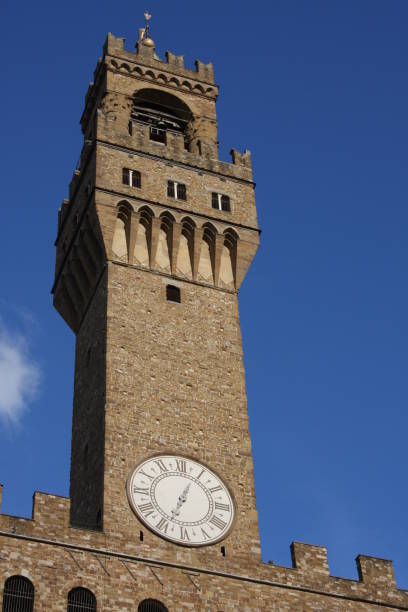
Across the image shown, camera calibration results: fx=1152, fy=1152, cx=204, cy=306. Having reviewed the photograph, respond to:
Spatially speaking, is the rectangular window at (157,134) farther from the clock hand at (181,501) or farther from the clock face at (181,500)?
the clock hand at (181,501)

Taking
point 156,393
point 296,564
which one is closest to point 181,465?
point 156,393

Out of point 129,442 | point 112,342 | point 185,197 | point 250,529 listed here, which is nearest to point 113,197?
point 185,197

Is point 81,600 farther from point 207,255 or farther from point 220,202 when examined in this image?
point 220,202

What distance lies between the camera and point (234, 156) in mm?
43062

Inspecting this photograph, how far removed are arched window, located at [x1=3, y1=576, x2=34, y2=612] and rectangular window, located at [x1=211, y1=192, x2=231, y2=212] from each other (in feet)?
54.5

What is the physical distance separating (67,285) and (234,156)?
805 centimetres

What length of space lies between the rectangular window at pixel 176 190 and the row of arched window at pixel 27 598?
1565 centimetres

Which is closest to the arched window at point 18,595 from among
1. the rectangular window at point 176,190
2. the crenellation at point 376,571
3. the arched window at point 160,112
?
the crenellation at point 376,571

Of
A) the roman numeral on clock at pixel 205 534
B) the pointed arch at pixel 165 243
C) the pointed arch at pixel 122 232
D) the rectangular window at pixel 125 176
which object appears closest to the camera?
the roman numeral on clock at pixel 205 534

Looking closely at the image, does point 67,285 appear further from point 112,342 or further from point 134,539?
point 134,539

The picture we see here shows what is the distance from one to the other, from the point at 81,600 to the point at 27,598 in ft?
4.56

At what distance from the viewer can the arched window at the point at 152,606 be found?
96.7 feet

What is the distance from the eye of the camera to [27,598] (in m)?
28.5

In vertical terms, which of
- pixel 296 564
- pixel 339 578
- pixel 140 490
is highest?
pixel 140 490
